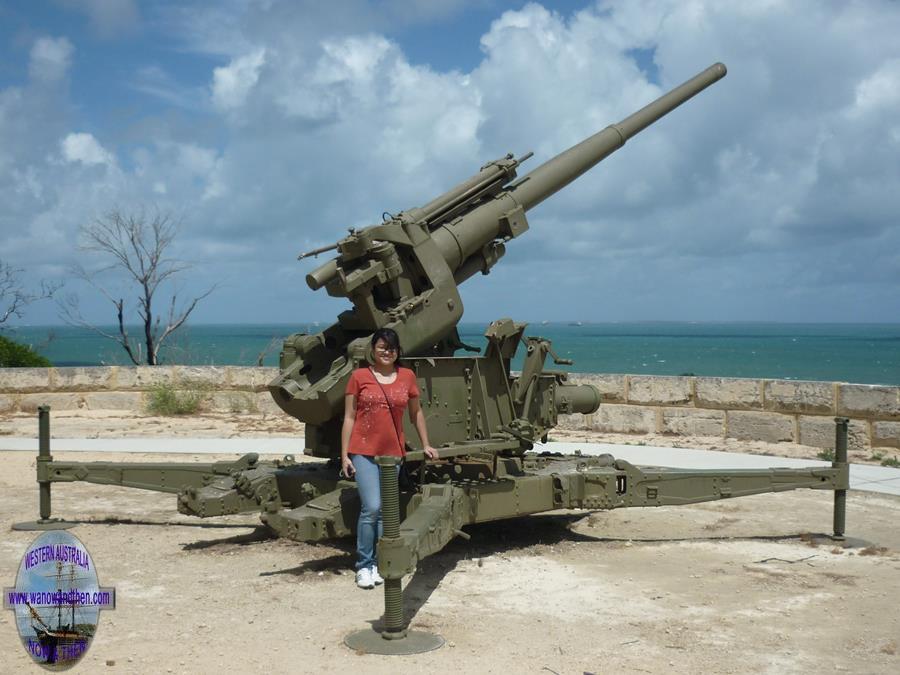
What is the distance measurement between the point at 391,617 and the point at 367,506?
1.08m

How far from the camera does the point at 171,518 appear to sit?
8.29m

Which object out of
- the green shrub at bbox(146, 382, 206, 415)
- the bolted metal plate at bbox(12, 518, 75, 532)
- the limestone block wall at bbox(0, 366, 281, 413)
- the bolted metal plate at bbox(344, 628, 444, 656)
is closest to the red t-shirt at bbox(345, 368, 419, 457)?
the bolted metal plate at bbox(344, 628, 444, 656)

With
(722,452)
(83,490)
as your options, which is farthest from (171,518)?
(722,452)

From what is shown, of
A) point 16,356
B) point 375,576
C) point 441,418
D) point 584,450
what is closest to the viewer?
point 375,576

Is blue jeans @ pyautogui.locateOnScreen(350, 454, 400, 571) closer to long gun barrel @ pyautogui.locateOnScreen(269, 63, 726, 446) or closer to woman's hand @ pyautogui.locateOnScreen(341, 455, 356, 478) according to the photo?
woman's hand @ pyautogui.locateOnScreen(341, 455, 356, 478)

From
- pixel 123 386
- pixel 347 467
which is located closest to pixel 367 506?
pixel 347 467

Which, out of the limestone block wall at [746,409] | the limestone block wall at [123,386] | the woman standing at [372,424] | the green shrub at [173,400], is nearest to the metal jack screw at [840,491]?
the woman standing at [372,424]

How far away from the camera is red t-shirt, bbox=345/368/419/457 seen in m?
5.89

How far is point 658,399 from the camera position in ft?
44.0

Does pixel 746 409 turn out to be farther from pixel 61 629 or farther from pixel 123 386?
pixel 61 629

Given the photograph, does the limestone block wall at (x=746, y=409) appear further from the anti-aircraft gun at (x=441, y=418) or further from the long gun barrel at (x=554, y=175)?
the anti-aircraft gun at (x=441, y=418)

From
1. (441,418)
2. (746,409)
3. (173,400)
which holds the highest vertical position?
(441,418)

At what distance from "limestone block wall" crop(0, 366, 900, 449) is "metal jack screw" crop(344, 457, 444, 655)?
336 inches

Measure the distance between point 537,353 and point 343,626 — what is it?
112 inches
